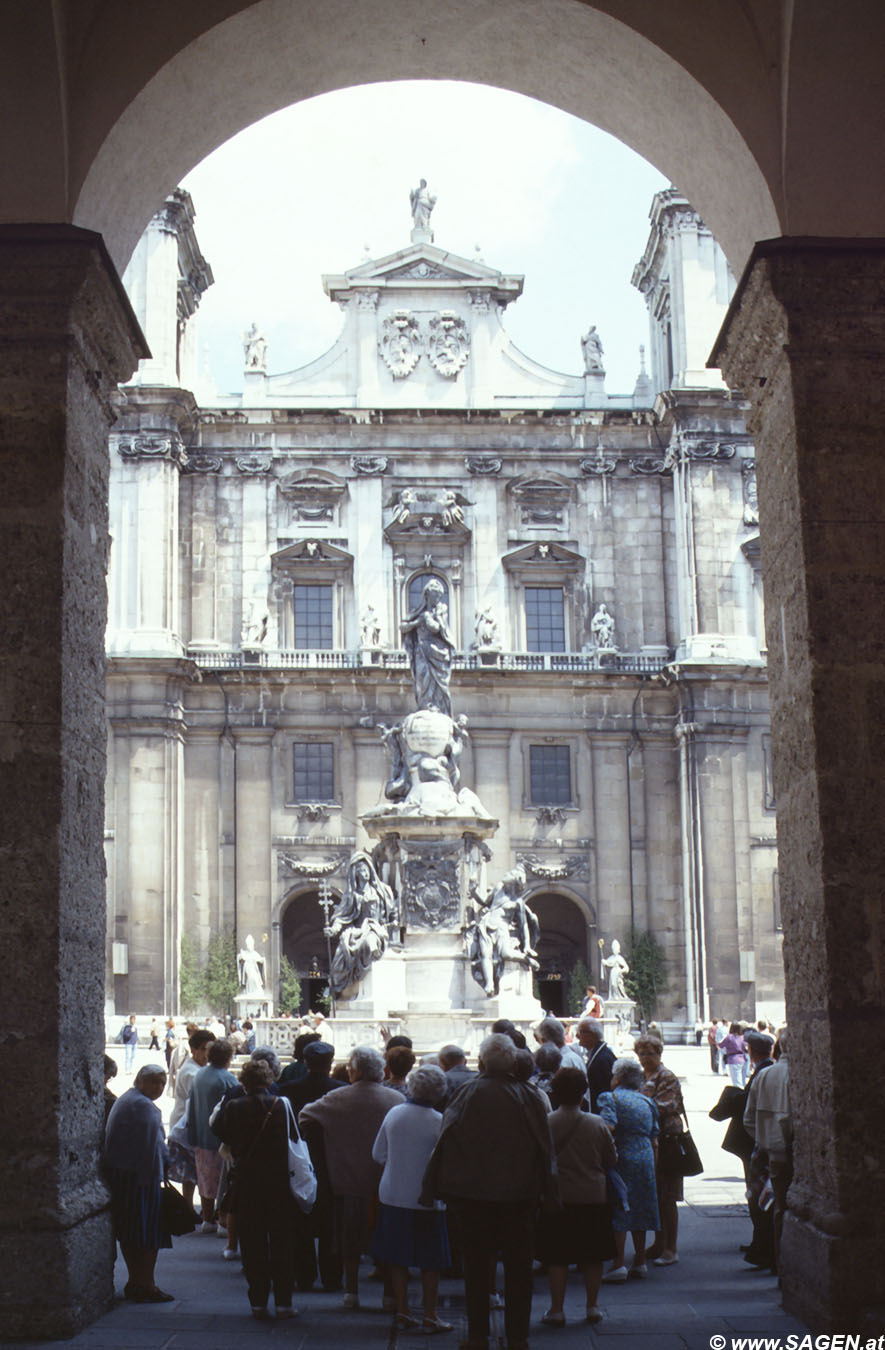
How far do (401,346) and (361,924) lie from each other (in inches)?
960

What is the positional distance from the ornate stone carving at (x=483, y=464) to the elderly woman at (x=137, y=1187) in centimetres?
3791

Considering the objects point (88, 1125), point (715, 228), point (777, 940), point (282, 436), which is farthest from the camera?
point (282, 436)

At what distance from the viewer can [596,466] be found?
46406mm

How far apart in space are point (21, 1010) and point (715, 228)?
21.0 feet

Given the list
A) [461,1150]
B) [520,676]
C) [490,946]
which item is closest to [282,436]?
[520,676]

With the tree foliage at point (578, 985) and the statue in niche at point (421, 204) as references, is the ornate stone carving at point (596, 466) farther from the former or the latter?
the tree foliage at point (578, 985)

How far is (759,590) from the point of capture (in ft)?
148

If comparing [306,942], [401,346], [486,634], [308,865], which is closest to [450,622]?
[486,634]

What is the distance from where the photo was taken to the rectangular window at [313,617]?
45312 millimetres

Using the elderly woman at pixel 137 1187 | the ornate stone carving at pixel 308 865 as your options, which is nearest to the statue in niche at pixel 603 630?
the ornate stone carving at pixel 308 865

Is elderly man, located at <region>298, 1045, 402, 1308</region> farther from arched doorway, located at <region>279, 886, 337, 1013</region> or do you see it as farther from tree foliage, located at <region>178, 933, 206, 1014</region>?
arched doorway, located at <region>279, 886, 337, 1013</region>

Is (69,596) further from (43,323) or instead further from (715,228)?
(715,228)

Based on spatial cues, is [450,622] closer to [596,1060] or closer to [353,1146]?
[596,1060]

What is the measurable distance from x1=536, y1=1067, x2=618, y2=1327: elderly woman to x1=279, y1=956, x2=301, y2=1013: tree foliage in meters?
32.7
